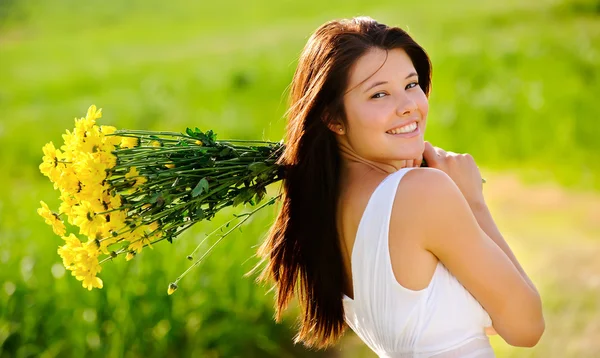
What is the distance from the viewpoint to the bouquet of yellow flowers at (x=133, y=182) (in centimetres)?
190

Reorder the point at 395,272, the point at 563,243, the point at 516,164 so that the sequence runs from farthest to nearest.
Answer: the point at 516,164
the point at 563,243
the point at 395,272

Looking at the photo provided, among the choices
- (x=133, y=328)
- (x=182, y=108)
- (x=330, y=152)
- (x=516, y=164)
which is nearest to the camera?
(x=330, y=152)

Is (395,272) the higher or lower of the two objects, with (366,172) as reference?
lower

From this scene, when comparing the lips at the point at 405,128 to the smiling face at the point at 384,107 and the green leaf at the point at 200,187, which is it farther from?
the green leaf at the point at 200,187

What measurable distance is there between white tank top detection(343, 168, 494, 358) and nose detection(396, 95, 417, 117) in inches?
5.6

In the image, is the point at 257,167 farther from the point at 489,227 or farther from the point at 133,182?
the point at 489,227

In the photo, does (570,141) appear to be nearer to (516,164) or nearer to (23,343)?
(516,164)

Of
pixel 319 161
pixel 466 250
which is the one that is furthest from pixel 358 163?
pixel 466 250

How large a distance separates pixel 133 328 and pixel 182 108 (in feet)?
18.4

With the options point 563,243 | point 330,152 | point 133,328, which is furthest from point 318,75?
point 563,243

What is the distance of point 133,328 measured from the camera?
381cm

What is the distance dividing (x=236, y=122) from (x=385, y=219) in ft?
21.6

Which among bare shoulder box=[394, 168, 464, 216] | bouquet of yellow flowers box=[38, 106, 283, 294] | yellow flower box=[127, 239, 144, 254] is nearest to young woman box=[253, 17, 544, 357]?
bare shoulder box=[394, 168, 464, 216]

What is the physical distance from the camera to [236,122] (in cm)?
838
